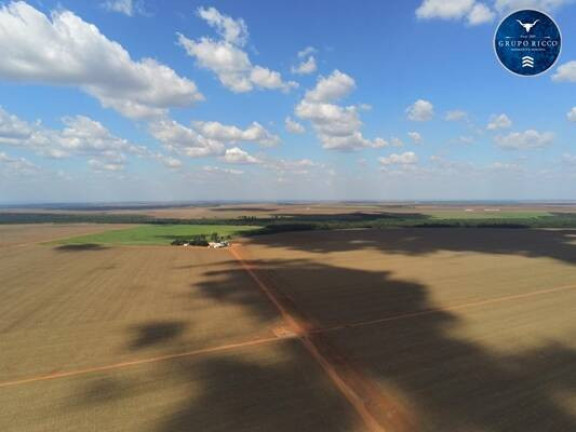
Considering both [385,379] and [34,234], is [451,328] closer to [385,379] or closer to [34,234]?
[385,379]

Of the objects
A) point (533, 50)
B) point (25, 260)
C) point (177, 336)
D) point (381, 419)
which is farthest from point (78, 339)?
point (25, 260)

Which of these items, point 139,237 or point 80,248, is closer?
point 80,248

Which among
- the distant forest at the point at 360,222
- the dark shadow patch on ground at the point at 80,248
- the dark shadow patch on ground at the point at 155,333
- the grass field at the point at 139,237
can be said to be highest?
the distant forest at the point at 360,222

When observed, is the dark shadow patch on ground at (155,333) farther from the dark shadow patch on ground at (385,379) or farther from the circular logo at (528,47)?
the circular logo at (528,47)

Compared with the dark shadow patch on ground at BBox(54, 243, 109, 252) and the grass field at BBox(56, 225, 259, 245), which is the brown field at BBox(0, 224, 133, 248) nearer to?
the grass field at BBox(56, 225, 259, 245)

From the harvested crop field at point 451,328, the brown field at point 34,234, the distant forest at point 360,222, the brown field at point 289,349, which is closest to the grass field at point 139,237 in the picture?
the brown field at point 34,234

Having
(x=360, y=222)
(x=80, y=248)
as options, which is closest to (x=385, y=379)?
(x=80, y=248)

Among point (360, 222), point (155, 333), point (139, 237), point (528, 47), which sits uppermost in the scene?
point (528, 47)

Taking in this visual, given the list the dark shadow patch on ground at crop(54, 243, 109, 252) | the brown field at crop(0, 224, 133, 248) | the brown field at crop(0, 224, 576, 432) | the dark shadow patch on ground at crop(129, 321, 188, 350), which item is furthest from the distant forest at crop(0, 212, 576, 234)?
the dark shadow patch on ground at crop(129, 321, 188, 350)
